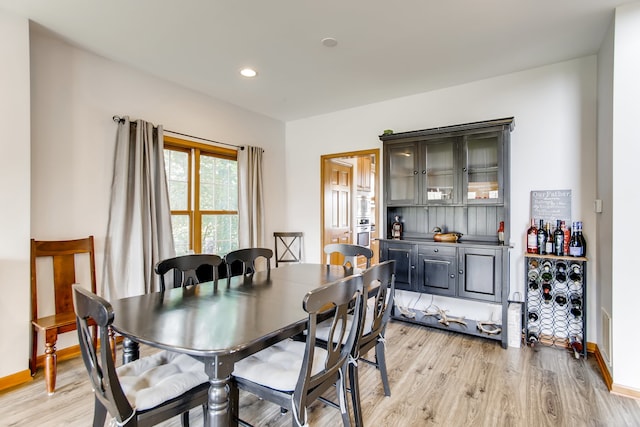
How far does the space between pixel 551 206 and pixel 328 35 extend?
2.67 meters

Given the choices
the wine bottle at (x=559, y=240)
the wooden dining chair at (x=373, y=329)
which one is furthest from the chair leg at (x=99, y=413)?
the wine bottle at (x=559, y=240)

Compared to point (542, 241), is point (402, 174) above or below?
above

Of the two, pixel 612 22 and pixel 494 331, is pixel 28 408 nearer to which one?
pixel 494 331

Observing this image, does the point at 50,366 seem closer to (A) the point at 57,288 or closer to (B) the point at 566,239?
(A) the point at 57,288

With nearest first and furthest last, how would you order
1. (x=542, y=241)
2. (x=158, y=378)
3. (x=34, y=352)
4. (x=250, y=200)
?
1. (x=158, y=378)
2. (x=34, y=352)
3. (x=542, y=241)
4. (x=250, y=200)

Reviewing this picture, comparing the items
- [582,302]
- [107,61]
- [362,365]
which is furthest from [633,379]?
[107,61]

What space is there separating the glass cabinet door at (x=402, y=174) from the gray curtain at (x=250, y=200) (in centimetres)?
179

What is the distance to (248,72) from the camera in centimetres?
337

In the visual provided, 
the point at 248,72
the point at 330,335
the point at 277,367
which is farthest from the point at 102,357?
the point at 248,72

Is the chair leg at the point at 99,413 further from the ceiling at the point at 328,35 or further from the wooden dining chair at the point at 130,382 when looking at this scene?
the ceiling at the point at 328,35

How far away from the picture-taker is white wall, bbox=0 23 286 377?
7.96 feet

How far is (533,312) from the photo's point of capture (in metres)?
3.23

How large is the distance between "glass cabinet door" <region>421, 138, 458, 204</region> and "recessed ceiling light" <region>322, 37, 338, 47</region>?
1.53 meters

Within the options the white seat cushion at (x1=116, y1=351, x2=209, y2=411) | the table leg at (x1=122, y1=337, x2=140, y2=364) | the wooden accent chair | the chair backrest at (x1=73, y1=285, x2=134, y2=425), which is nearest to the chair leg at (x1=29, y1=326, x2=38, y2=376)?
the wooden accent chair
